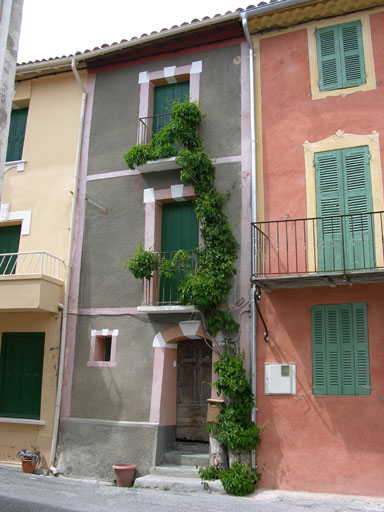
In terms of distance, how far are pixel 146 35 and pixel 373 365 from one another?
8.25 m

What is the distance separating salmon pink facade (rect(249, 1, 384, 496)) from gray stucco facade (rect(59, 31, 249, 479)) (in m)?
0.71

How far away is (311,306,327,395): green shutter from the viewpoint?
→ 8.77 metres

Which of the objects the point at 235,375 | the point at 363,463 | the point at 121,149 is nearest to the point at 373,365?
the point at 363,463

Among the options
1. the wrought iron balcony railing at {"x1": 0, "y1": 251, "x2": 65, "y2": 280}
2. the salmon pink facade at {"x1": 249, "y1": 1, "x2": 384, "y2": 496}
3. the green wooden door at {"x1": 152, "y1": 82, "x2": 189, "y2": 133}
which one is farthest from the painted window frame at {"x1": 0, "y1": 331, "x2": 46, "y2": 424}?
the green wooden door at {"x1": 152, "y1": 82, "x2": 189, "y2": 133}

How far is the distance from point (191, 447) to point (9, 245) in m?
6.17

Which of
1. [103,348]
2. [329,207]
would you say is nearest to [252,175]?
[329,207]

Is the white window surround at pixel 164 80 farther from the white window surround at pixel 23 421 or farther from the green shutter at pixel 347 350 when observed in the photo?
the white window surround at pixel 23 421

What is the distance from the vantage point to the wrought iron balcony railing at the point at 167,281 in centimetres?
1011

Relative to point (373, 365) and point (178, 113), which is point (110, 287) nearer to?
point (178, 113)

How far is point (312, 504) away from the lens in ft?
25.7

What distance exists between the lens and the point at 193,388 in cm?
1054

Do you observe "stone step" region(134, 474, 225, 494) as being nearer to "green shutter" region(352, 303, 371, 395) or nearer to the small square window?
the small square window

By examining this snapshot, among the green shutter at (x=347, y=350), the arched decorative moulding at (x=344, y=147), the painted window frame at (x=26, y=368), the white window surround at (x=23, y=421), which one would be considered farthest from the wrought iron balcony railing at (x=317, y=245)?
the white window surround at (x=23, y=421)

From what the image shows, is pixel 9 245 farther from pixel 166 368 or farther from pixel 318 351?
pixel 318 351
